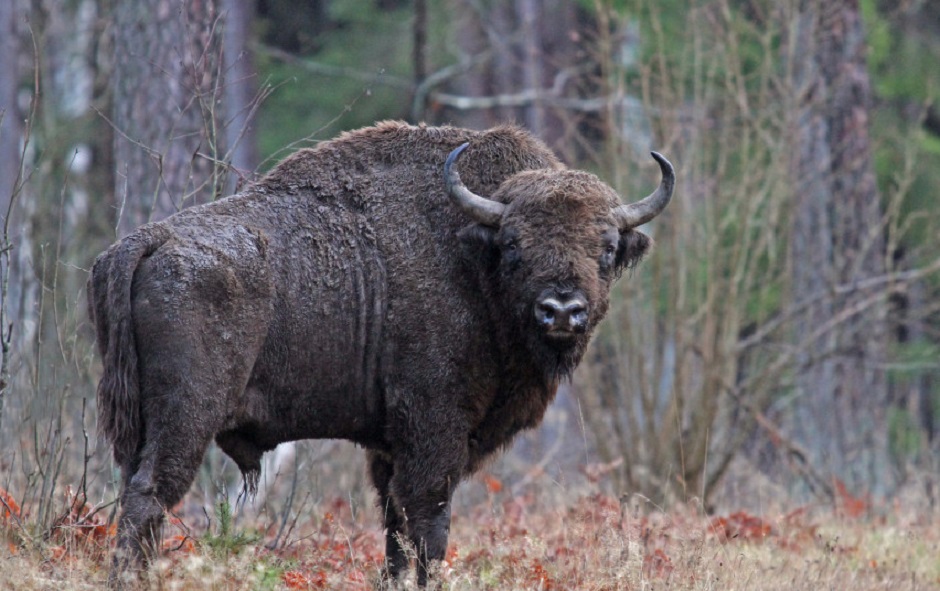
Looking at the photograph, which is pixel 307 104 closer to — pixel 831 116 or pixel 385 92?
pixel 385 92

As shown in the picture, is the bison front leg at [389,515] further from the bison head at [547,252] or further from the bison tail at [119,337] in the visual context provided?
the bison tail at [119,337]

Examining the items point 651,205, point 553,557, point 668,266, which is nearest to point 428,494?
→ point 553,557

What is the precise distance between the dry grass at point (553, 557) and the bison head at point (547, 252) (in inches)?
42.5

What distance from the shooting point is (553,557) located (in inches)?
283

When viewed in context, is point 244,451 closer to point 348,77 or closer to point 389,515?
point 389,515

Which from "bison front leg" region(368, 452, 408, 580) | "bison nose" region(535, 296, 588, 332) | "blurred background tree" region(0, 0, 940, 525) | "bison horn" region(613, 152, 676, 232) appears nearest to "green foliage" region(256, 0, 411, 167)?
"blurred background tree" region(0, 0, 940, 525)

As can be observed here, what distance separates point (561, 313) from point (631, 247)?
96 cm

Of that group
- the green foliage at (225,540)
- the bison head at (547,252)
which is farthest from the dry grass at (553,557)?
the bison head at (547,252)

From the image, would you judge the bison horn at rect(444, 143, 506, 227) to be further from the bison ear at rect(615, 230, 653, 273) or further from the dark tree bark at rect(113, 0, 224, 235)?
the dark tree bark at rect(113, 0, 224, 235)

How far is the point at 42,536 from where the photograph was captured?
6.40 meters

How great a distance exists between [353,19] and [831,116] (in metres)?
12.1

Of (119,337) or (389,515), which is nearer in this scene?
(119,337)

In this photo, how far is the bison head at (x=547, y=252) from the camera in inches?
243

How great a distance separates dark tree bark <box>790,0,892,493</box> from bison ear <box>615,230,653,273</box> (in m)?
5.40
